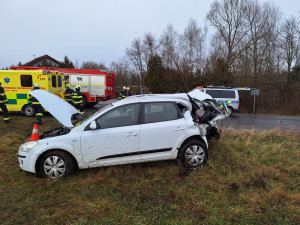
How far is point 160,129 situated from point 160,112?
A: 1.23 feet

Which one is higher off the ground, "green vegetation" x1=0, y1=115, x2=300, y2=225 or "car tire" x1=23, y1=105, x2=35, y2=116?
"car tire" x1=23, y1=105, x2=35, y2=116

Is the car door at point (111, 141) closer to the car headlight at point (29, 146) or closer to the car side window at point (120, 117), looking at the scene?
the car side window at point (120, 117)

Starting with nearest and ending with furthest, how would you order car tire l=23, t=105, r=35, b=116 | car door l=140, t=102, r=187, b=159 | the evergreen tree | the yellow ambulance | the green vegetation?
the green vegetation → car door l=140, t=102, r=187, b=159 → the yellow ambulance → car tire l=23, t=105, r=35, b=116 → the evergreen tree

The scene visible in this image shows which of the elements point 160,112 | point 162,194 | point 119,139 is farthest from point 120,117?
point 162,194

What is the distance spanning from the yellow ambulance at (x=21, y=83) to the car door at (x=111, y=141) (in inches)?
289

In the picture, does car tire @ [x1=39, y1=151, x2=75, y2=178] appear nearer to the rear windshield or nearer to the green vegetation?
the green vegetation

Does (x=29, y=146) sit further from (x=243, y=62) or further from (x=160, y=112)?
(x=243, y=62)

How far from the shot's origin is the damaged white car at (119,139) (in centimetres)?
375

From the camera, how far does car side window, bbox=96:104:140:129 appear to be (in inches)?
154

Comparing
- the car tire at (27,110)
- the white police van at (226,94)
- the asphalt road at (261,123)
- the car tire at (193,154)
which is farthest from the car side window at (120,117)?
the white police van at (226,94)

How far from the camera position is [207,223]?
2.65 meters

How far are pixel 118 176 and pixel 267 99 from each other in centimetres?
2028

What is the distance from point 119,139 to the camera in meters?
3.80

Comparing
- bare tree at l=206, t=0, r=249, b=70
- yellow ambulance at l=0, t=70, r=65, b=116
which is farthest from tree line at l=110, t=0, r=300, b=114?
yellow ambulance at l=0, t=70, r=65, b=116
